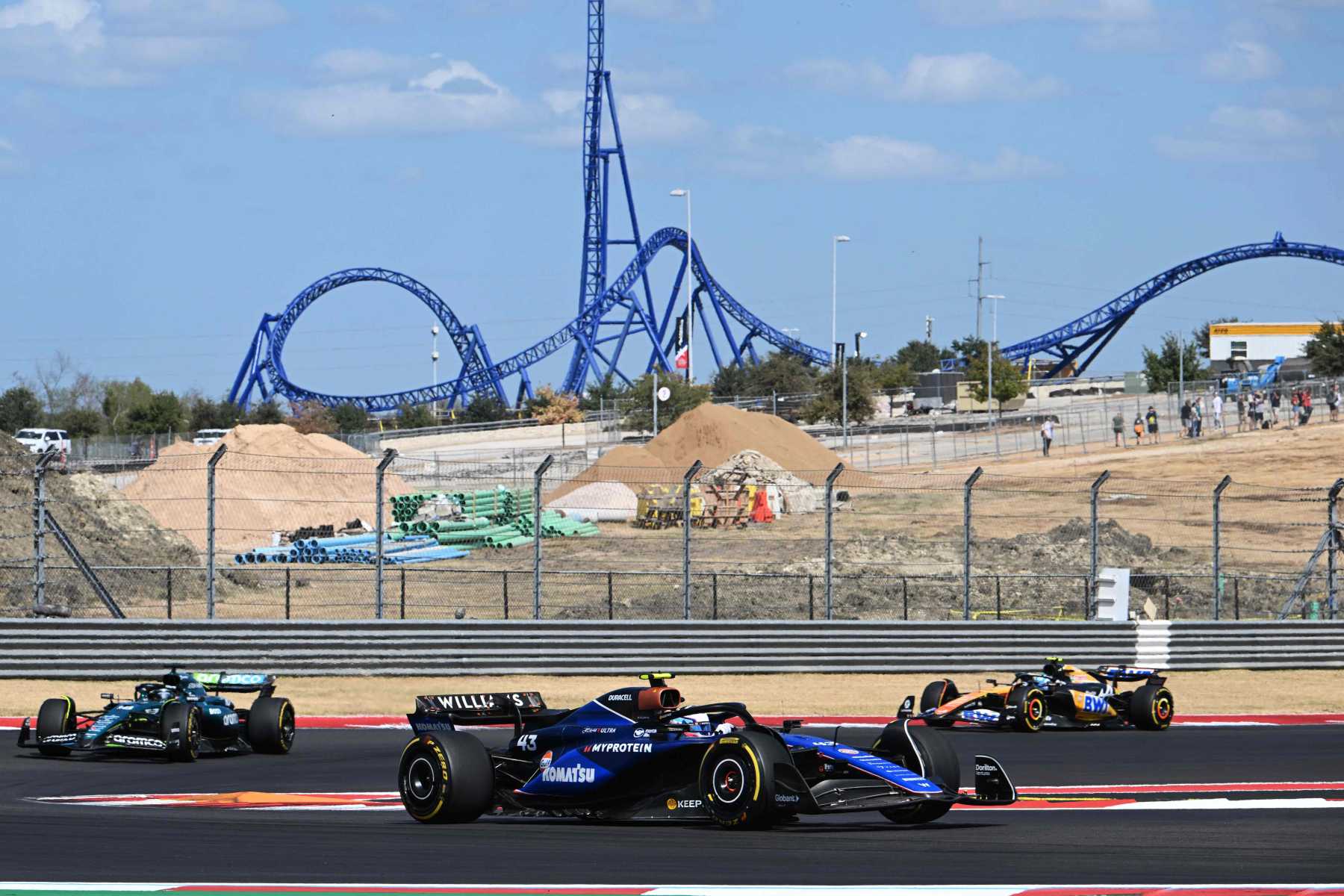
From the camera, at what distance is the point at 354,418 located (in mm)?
96188

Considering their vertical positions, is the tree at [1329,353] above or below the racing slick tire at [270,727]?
above

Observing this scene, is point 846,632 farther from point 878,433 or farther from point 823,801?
point 878,433

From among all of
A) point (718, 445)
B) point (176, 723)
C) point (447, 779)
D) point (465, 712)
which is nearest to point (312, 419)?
point (718, 445)

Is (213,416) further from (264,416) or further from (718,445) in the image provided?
(718,445)

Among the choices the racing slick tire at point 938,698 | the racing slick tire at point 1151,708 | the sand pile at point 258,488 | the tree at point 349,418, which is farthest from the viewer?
the tree at point 349,418

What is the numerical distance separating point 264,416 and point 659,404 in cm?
2530

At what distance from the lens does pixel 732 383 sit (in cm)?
9494

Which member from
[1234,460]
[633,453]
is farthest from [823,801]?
[1234,460]

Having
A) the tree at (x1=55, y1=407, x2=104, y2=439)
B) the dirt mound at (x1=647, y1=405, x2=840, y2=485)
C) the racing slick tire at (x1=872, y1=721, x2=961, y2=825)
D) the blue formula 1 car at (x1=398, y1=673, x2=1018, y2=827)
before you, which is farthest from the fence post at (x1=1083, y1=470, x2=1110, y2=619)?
the tree at (x1=55, y1=407, x2=104, y2=439)

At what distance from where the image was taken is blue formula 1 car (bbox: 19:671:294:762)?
13.5m

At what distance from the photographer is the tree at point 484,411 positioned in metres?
97.0

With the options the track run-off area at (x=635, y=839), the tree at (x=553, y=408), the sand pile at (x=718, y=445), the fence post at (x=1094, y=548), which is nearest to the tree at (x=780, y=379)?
the tree at (x=553, y=408)

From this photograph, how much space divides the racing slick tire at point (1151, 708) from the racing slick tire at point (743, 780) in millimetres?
8882

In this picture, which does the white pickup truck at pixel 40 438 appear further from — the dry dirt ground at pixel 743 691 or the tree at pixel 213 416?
the dry dirt ground at pixel 743 691
